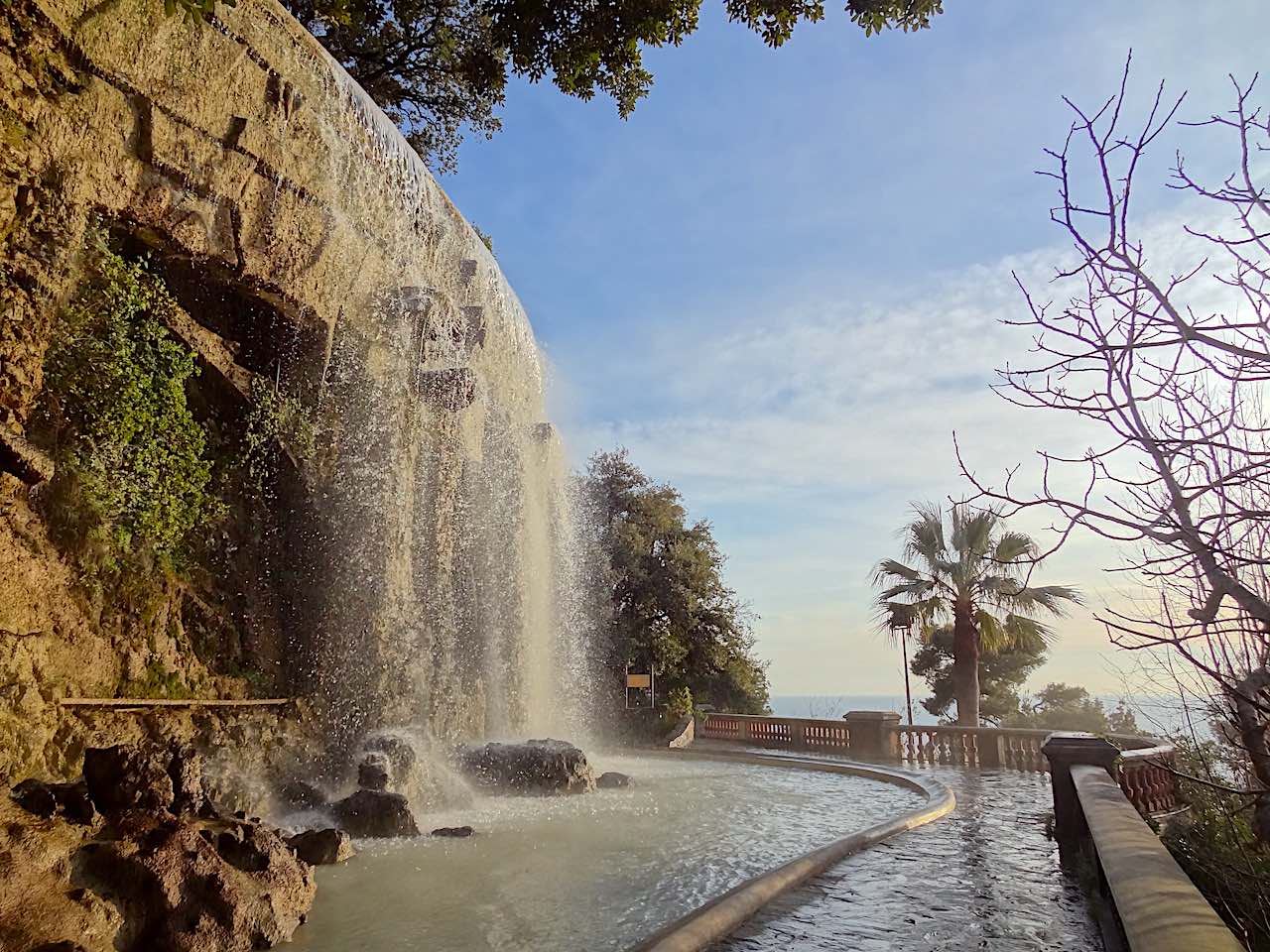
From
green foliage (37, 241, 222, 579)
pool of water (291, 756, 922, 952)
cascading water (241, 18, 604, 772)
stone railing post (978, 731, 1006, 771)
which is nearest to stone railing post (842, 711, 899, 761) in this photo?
stone railing post (978, 731, 1006, 771)

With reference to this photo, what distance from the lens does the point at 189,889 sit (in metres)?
5.02

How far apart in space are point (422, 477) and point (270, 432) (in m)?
3.91

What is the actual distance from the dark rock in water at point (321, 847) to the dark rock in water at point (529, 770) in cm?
445

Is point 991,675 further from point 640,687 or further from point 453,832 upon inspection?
point 453,832

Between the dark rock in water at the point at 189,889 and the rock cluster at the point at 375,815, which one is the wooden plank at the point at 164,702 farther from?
the dark rock in water at the point at 189,889

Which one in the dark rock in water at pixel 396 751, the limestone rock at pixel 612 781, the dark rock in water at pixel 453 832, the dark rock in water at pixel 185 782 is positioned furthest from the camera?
the limestone rock at pixel 612 781

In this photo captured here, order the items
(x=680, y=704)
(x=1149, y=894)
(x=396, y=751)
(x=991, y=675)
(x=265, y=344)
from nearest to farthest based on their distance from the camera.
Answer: (x=1149, y=894) < (x=396, y=751) < (x=265, y=344) < (x=680, y=704) < (x=991, y=675)

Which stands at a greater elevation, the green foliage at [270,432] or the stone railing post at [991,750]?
the green foliage at [270,432]

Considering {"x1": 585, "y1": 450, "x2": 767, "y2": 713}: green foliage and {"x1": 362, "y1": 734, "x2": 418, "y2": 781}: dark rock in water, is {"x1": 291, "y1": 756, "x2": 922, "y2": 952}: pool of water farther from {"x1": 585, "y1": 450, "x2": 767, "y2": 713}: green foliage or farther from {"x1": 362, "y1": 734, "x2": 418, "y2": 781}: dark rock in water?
{"x1": 585, "y1": 450, "x2": 767, "y2": 713}: green foliage

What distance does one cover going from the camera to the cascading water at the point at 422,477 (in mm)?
12805

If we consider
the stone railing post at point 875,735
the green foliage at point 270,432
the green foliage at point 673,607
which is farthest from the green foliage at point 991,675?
the green foliage at point 270,432

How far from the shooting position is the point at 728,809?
10461 millimetres

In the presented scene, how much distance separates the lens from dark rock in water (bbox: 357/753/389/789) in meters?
9.52

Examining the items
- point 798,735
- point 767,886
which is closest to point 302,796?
point 767,886
